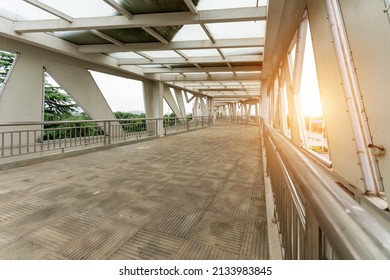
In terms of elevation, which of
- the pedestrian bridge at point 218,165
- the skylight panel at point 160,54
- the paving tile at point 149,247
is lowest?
the paving tile at point 149,247

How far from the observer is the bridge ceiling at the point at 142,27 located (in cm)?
443

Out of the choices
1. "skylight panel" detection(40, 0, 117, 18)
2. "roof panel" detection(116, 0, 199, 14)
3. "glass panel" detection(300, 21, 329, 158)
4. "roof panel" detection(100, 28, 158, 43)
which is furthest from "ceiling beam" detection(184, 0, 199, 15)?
"glass panel" detection(300, 21, 329, 158)

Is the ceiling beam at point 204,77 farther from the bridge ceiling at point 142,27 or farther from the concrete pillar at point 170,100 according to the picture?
the bridge ceiling at point 142,27

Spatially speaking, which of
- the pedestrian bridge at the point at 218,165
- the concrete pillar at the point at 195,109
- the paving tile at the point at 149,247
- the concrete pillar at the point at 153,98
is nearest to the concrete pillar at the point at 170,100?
the concrete pillar at the point at 153,98

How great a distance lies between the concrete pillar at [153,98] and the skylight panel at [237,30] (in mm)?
6503

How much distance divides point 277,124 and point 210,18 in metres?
5.36

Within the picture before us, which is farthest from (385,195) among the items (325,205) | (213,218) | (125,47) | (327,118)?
(125,47)

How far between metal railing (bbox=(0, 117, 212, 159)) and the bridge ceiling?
2.27 m

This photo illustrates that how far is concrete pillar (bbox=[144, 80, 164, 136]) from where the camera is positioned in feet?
39.6

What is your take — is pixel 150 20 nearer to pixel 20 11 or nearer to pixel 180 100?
pixel 20 11

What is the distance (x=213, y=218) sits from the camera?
239 centimetres

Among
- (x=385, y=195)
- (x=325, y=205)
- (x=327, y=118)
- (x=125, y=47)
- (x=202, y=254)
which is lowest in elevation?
(x=202, y=254)

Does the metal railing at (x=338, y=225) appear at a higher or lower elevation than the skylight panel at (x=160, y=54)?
lower

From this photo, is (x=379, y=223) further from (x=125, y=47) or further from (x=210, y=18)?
(x=125, y=47)
